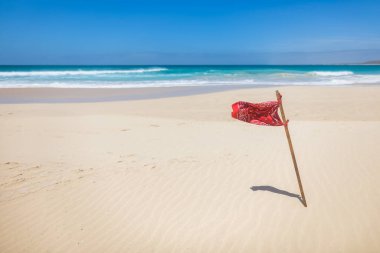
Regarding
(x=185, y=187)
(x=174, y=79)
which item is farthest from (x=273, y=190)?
(x=174, y=79)

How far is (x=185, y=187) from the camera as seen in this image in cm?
630

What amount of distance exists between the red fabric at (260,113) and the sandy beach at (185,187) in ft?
4.76

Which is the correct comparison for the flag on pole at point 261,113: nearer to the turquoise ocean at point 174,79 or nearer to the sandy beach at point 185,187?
the sandy beach at point 185,187

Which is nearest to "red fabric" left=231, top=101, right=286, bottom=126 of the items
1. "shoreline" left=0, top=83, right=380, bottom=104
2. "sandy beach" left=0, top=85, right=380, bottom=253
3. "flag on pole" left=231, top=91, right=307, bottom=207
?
"flag on pole" left=231, top=91, right=307, bottom=207

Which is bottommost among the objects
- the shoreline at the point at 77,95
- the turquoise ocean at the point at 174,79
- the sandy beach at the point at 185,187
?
the sandy beach at the point at 185,187

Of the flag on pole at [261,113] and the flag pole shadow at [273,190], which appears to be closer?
the flag on pole at [261,113]

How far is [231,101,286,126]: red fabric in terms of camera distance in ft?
16.9

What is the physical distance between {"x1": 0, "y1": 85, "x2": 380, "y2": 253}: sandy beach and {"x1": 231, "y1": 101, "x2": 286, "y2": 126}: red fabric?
1450 millimetres

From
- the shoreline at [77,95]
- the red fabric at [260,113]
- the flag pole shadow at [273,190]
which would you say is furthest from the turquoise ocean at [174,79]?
the red fabric at [260,113]

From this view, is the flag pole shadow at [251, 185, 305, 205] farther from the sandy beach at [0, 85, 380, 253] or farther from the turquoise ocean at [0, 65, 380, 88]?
the turquoise ocean at [0, 65, 380, 88]

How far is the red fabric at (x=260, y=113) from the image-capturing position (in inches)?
203

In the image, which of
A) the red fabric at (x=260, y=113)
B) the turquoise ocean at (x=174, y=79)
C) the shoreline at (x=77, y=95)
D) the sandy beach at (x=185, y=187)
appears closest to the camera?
the sandy beach at (x=185, y=187)

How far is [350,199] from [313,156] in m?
2.27

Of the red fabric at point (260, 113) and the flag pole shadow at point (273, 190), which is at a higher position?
the red fabric at point (260, 113)
